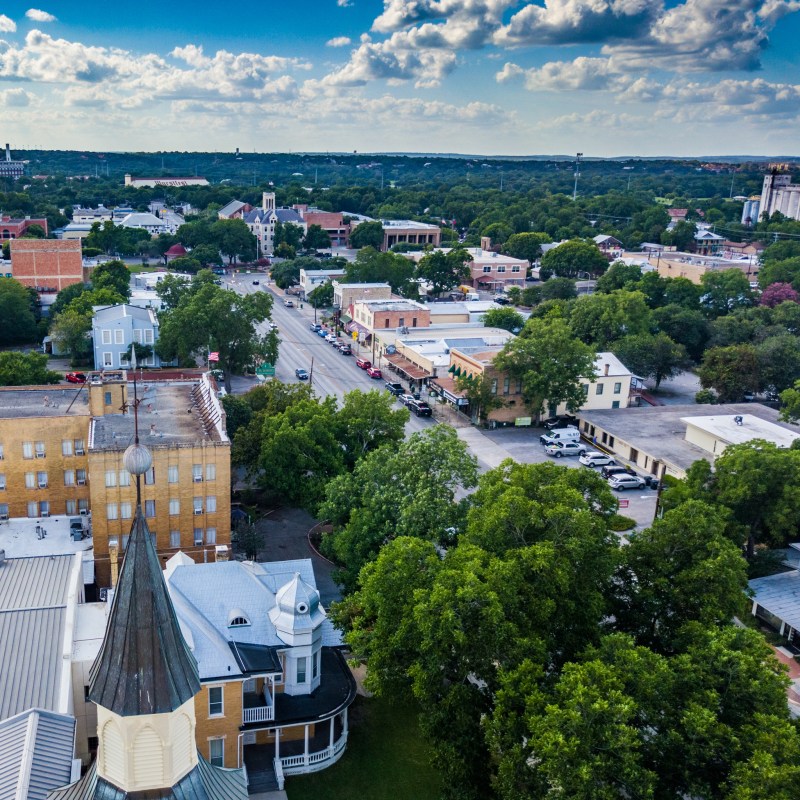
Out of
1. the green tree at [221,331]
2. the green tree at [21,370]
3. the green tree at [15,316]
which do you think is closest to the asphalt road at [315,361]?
the green tree at [221,331]

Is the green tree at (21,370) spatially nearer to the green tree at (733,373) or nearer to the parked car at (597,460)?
the parked car at (597,460)

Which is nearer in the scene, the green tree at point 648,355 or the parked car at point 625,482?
the parked car at point 625,482

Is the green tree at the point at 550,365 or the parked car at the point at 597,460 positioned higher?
the green tree at the point at 550,365

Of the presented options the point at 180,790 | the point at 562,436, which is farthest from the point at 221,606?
the point at 562,436

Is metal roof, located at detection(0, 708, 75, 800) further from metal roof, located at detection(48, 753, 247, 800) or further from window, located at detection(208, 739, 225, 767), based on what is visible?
window, located at detection(208, 739, 225, 767)

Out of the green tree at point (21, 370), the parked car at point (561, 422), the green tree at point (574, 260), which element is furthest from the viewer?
the green tree at point (574, 260)

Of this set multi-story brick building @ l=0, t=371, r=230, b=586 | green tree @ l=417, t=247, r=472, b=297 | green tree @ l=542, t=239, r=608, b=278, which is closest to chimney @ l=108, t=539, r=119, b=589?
multi-story brick building @ l=0, t=371, r=230, b=586
